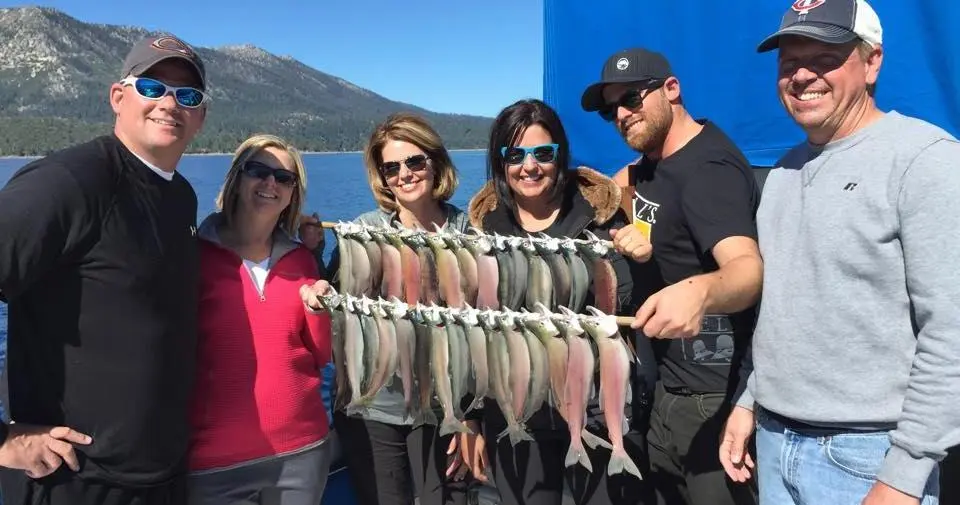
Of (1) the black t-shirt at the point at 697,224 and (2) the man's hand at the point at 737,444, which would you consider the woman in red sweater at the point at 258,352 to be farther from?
(2) the man's hand at the point at 737,444

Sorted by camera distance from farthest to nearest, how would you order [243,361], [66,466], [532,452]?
[532,452]
[243,361]
[66,466]

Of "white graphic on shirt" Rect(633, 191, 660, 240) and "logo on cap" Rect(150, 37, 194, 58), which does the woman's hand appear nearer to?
"white graphic on shirt" Rect(633, 191, 660, 240)

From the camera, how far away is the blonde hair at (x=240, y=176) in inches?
118

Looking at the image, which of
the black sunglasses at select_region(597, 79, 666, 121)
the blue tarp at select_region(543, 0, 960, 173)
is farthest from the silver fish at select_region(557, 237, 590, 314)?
the blue tarp at select_region(543, 0, 960, 173)

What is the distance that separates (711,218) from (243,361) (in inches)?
87.9

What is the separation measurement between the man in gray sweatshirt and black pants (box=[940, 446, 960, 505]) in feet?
5.51

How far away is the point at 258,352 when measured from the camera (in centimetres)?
287

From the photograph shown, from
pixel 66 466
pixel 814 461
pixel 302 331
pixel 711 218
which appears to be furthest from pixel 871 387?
pixel 66 466

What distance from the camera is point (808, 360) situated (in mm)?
2004

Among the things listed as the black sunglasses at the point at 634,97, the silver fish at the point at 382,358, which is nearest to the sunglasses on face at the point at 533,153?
the black sunglasses at the point at 634,97

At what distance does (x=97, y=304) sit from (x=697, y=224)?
2388 millimetres

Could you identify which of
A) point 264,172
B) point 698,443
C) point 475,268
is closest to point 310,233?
point 264,172

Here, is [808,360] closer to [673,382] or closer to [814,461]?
[814,461]

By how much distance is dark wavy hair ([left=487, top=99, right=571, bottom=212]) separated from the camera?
3.10 m
